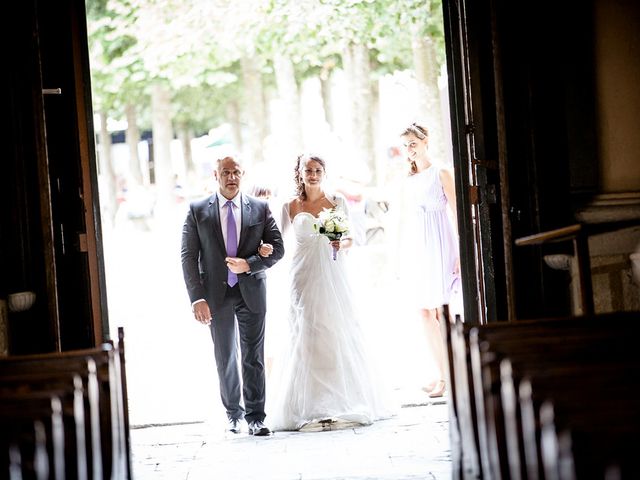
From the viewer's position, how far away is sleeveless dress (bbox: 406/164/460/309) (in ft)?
29.2

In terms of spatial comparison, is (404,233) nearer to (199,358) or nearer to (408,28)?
(199,358)

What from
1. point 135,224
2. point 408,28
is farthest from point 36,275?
point 135,224

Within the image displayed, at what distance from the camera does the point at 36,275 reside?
6691mm

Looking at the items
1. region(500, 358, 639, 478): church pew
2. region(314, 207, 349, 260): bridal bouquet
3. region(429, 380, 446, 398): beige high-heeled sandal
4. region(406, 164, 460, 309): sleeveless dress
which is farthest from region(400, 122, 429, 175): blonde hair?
region(500, 358, 639, 478): church pew

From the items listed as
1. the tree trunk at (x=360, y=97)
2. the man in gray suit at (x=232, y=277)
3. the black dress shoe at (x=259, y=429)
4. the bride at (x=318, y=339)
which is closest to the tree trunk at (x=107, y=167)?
the tree trunk at (x=360, y=97)

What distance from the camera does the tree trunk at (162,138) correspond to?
79.0 feet

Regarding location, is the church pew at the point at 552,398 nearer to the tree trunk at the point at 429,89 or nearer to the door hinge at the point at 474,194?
the door hinge at the point at 474,194

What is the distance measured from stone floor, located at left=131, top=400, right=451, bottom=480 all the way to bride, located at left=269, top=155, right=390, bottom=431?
0.73 feet

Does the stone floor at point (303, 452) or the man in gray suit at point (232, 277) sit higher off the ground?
the man in gray suit at point (232, 277)

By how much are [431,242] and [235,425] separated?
7.24 feet

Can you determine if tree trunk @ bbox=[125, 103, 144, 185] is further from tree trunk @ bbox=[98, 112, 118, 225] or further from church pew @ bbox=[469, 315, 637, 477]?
church pew @ bbox=[469, 315, 637, 477]

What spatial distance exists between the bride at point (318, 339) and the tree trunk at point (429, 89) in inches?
349

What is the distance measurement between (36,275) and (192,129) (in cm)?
2832

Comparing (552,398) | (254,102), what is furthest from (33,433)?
(254,102)
